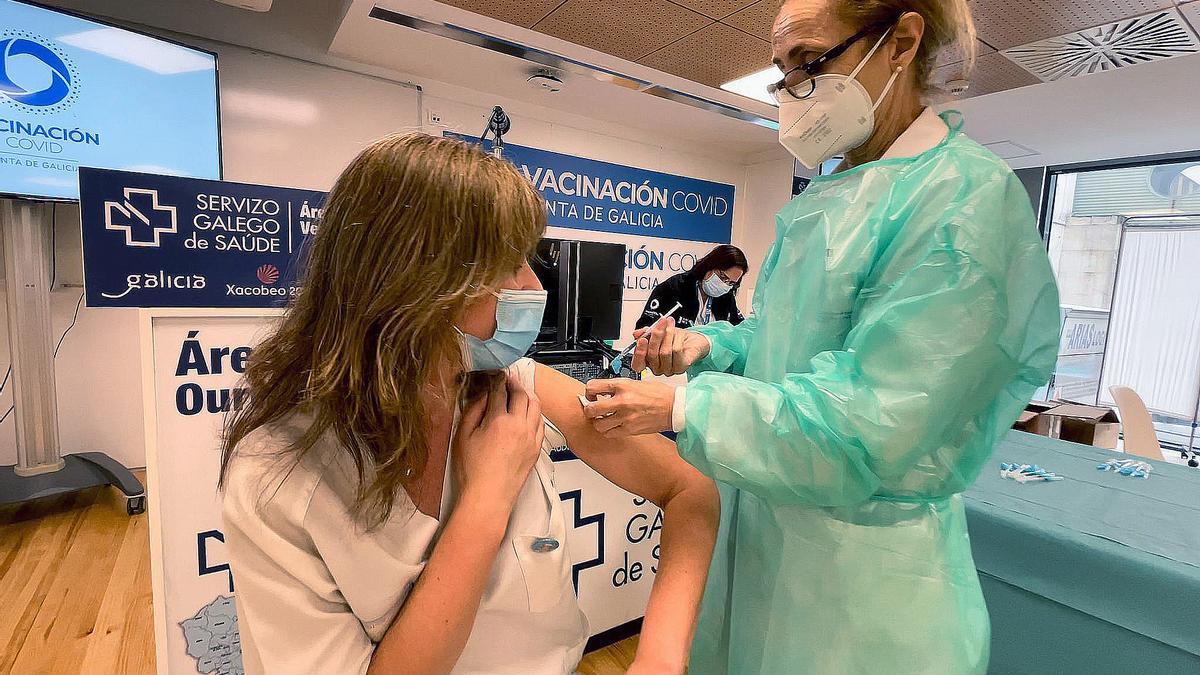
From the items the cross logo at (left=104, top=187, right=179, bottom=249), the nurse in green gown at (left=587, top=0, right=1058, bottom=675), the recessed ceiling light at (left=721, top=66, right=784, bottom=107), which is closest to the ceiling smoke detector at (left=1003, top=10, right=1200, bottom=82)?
the recessed ceiling light at (left=721, top=66, right=784, bottom=107)

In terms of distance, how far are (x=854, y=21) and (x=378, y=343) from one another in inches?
36.4

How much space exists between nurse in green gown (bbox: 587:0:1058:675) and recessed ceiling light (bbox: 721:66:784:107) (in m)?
2.40

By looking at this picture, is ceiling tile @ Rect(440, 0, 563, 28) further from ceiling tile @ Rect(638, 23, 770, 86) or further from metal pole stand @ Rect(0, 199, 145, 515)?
metal pole stand @ Rect(0, 199, 145, 515)

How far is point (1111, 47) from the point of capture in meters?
2.67

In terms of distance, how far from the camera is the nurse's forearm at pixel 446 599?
749mm

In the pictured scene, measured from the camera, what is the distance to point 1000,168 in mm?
822

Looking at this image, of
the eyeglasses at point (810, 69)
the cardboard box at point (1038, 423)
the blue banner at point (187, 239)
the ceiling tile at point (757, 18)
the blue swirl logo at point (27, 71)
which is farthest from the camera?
the cardboard box at point (1038, 423)

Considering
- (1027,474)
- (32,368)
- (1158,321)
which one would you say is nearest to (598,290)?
(1027,474)

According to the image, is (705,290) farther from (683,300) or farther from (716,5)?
(716,5)

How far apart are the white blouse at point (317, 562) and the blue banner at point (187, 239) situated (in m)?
0.69

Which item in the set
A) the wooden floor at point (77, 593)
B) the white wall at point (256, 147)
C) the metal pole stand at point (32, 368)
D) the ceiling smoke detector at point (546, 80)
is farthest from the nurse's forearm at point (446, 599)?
the metal pole stand at point (32, 368)

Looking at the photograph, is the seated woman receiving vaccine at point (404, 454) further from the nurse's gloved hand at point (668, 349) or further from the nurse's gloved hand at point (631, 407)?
the nurse's gloved hand at point (668, 349)

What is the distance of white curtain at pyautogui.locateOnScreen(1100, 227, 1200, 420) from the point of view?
514 cm

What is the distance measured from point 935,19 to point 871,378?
63cm
